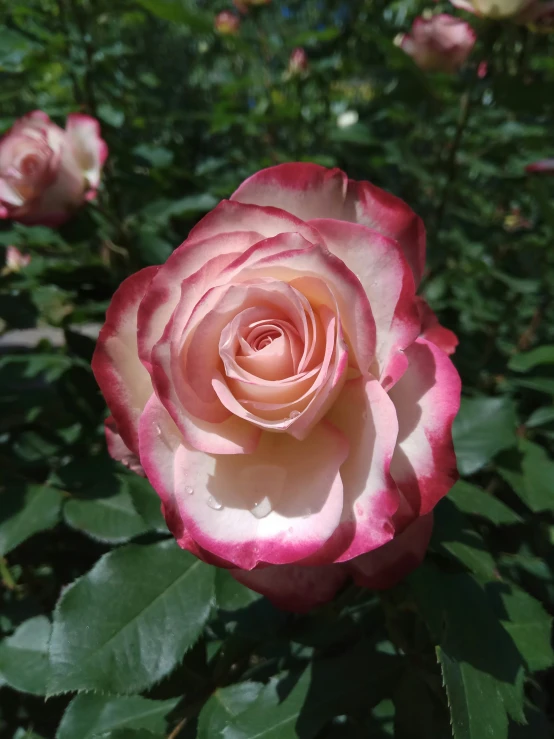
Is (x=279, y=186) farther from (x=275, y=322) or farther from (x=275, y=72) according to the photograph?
(x=275, y=72)

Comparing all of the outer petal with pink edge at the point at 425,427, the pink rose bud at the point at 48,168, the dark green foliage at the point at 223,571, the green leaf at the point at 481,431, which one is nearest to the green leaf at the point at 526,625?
the dark green foliage at the point at 223,571

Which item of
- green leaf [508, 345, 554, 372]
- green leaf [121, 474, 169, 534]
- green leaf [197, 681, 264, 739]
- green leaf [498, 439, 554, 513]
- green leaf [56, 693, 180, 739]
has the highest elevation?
green leaf [121, 474, 169, 534]

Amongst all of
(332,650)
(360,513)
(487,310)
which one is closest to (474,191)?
(487,310)

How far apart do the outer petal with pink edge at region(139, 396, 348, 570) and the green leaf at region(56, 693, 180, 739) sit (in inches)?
14.1

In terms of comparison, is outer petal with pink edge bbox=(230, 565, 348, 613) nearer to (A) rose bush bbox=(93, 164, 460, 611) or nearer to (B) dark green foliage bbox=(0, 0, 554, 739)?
(A) rose bush bbox=(93, 164, 460, 611)

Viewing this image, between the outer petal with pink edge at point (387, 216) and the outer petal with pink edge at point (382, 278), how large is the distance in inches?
1.6

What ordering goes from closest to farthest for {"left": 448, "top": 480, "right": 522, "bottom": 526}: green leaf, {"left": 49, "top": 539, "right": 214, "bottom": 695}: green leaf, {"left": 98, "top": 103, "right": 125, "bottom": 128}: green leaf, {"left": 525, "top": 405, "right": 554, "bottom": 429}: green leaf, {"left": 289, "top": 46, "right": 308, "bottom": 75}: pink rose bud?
{"left": 49, "top": 539, "right": 214, "bottom": 695}: green leaf, {"left": 448, "top": 480, "right": 522, "bottom": 526}: green leaf, {"left": 525, "top": 405, "right": 554, "bottom": 429}: green leaf, {"left": 98, "top": 103, "right": 125, "bottom": 128}: green leaf, {"left": 289, "top": 46, "right": 308, "bottom": 75}: pink rose bud

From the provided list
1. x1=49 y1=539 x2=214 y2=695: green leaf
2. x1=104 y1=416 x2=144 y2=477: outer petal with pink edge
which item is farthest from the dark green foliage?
x1=104 y1=416 x2=144 y2=477: outer petal with pink edge

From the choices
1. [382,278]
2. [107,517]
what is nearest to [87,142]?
[107,517]

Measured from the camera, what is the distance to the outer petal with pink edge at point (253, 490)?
1.29ft

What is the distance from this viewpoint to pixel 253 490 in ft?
1.42

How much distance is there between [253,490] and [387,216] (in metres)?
0.25

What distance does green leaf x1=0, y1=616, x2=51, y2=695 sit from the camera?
75cm

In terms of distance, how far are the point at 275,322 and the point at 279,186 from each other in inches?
4.7
